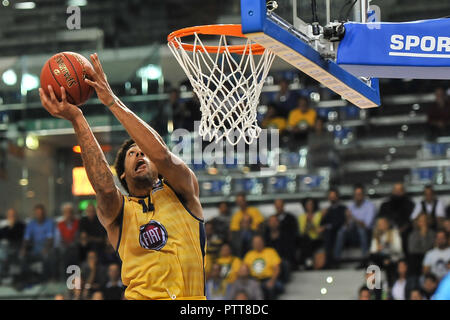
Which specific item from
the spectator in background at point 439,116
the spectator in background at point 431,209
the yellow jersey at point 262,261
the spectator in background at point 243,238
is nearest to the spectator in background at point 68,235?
the spectator in background at point 243,238

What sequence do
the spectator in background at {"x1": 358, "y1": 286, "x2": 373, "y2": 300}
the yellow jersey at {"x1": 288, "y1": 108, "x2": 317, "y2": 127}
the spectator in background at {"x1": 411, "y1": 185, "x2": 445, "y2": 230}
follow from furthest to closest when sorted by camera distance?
the yellow jersey at {"x1": 288, "y1": 108, "x2": 317, "y2": 127} < the spectator in background at {"x1": 411, "y1": 185, "x2": 445, "y2": 230} < the spectator in background at {"x1": 358, "y1": 286, "x2": 373, "y2": 300}

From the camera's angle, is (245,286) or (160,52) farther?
(160,52)

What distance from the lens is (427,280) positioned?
8930mm

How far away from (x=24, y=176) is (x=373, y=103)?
6.67 meters

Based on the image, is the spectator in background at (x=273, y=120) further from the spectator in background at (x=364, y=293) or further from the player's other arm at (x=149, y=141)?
the player's other arm at (x=149, y=141)

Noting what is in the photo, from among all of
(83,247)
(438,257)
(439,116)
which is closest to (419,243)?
(438,257)

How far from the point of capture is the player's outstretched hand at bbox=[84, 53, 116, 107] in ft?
15.1

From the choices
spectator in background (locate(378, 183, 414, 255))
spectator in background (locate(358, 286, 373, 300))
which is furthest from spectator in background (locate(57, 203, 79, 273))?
spectator in background (locate(378, 183, 414, 255))

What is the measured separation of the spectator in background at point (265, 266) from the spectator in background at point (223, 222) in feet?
1.30

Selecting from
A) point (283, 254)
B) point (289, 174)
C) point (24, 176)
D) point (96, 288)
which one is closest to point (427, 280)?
point (283, 254)

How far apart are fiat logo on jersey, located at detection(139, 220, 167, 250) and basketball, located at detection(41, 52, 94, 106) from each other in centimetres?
83

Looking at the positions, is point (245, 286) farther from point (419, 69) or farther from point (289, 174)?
point (419, 69)

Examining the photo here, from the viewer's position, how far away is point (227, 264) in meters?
9.70

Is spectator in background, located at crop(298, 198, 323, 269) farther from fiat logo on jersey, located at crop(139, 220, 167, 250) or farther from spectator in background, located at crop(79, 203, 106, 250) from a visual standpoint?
fiat logo on jersey, located at crop(139, 220, 167, 250)
